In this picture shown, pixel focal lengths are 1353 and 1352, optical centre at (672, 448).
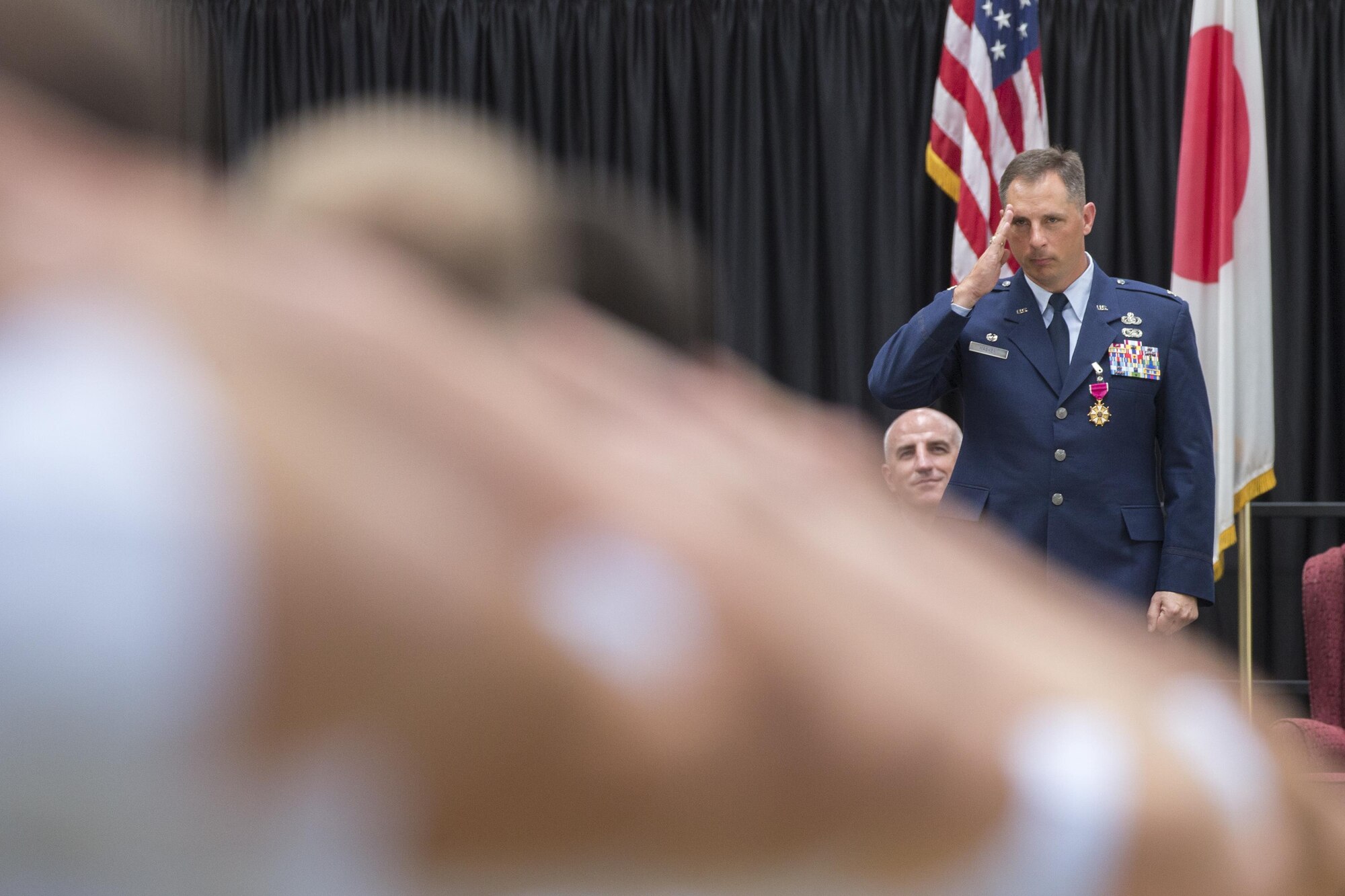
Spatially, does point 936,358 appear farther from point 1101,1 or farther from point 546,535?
point 1101,1

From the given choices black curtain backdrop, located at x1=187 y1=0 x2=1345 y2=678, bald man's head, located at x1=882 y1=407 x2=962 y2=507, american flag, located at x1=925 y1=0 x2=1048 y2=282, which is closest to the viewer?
bald man's head, located at x1=882 y1=407 x2=962 y2=507

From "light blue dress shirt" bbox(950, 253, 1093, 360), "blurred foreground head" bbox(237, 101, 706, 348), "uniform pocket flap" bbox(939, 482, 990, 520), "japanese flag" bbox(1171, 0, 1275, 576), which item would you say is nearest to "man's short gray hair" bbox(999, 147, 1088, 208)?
"light blue dress shirt" bbox(950, 253, 1093, 360)

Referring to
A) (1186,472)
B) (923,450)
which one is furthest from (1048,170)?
(923,450)

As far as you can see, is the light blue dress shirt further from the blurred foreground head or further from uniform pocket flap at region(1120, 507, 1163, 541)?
the blurred foreground head

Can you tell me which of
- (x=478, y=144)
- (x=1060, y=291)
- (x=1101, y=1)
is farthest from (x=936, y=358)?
(x=1101, y=1)

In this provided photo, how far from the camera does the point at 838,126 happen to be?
15.2 ft

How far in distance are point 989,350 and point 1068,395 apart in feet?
0.50

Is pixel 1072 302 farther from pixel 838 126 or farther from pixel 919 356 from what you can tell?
pixel 838 126

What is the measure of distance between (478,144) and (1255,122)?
13.3 feet

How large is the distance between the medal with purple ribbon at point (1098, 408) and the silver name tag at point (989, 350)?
15 cm

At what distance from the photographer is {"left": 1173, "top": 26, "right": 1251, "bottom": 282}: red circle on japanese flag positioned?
3746 millimetres

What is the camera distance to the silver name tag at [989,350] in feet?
7.52

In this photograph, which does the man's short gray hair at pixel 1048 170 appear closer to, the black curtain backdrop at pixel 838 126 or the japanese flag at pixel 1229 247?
the japanese flag at pixel 1229 247

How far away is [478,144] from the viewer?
0.18 meters
